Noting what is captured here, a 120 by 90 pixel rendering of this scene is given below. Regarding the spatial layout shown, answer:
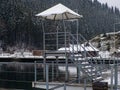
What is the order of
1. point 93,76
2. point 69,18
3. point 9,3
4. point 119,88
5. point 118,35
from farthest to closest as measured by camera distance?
point 9,3
point 118,35
point 69,18
point 93,76
point 119,88

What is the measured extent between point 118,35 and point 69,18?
56380mm

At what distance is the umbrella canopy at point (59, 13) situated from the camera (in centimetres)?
1758

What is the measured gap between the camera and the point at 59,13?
57.5ft

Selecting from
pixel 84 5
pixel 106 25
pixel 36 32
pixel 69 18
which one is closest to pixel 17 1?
pixel 36 32

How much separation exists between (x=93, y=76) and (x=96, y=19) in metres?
161

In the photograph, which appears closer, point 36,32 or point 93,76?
point 93,76

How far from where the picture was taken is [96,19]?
17562cm

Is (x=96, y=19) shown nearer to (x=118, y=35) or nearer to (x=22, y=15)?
(x=22, y=15)

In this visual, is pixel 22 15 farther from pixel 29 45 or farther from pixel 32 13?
pixel 29 45

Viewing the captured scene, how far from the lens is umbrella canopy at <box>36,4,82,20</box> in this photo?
57.7 feet

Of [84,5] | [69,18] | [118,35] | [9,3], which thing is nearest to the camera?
[69,18]

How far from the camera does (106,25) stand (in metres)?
178

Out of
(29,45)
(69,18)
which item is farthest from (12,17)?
(69,18)

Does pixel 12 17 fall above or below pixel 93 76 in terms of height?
above
